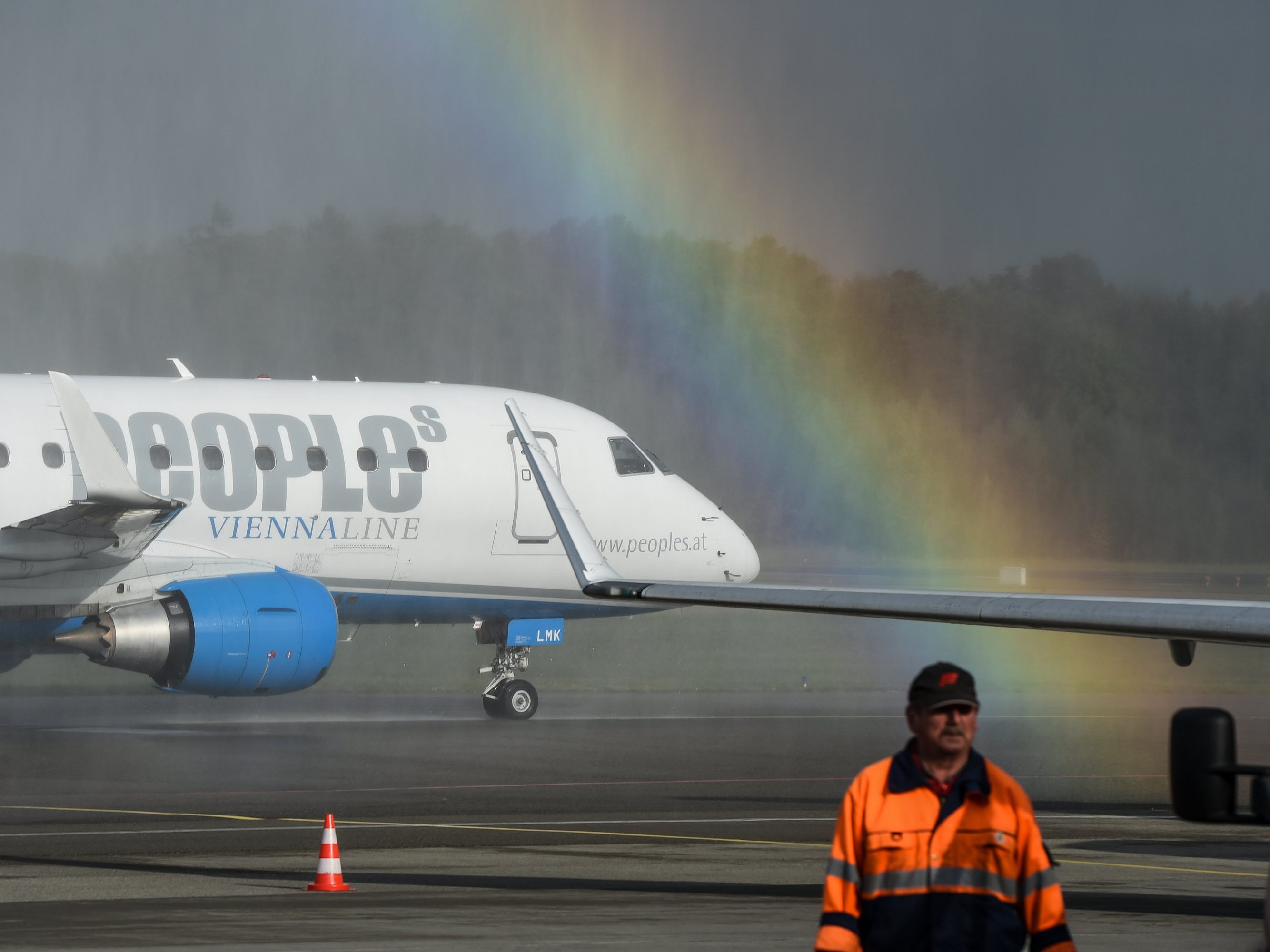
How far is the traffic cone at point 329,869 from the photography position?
12.1 meters

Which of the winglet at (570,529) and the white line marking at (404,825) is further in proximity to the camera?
the white line marking at (404,825)

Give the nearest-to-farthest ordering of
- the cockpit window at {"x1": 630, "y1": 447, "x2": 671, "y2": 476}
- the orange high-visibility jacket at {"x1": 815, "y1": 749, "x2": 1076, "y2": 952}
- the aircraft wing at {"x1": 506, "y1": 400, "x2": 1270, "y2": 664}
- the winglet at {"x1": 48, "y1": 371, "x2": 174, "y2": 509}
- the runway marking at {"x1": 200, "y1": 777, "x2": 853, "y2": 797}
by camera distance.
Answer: the orange high-visibility jacket at {"x1": 815, "y1": 749, "x2": 1076, "y2": 952} < the aircraft wing at {"x1": 506, "y1": 400, "x2": 1270, "y2": 664} < the runway marking at {"x1": 200, "y1": 777, "x2": 853, "y2": 797} < the winglet at {"x1": 48, "y1": 371, "x2": 174, "y2": 509} < the cockpit window at {"x1": 630, "y1": 447, "x2": 671, "y2": 476}

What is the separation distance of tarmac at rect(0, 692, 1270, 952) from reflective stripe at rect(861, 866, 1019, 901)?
179 inches

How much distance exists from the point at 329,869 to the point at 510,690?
563 inches

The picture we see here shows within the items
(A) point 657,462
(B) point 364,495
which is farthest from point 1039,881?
(A) point 657,462

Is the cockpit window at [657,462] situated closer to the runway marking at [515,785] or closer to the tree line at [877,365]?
the runway marking at [515,785]

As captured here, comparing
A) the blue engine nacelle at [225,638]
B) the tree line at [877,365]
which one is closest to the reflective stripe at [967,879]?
the blue engine nacelle at [225,638]

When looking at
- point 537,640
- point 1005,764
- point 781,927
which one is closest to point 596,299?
point 537,640

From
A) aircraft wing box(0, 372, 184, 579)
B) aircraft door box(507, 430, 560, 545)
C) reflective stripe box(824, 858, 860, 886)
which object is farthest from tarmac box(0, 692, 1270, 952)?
reflective stripe box(824, 858, 860, 886)

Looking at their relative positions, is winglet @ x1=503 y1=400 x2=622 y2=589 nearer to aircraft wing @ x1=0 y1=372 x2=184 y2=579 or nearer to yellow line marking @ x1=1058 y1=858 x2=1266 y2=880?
yellow line marking @ x1=1058 y1=858 x2=1266 y2=880

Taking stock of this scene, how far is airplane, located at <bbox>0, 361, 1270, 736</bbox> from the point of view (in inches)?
896

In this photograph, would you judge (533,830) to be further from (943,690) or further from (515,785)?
(943,690)

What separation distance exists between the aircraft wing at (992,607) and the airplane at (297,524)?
33.5 feet

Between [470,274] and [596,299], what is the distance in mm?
6508
